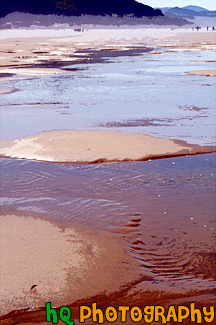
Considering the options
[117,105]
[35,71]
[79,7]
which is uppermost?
[79,7]

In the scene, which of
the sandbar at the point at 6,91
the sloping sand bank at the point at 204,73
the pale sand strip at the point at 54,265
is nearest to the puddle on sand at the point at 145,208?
the pale sand strip at the point at 54,265

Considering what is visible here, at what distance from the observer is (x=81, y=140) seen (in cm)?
870

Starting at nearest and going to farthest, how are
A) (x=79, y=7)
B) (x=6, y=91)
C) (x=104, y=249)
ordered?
(x=104, y=249)
(x=6, y=91)
(x=79, y=7)

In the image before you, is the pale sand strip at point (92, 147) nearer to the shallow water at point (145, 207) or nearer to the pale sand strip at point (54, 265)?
the shallow water at point (145, 207)

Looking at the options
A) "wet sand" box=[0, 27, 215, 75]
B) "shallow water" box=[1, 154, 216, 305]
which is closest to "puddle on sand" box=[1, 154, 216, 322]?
"shallow water" box=[1, 154, 216, 305]

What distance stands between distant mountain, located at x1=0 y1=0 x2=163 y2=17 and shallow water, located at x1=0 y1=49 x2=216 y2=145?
410 feet

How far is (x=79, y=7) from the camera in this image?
497ft

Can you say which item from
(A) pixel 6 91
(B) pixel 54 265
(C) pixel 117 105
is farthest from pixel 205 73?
(B) pixel 54 265

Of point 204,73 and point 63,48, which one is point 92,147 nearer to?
point 204,73

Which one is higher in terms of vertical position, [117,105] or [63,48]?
[63,48]

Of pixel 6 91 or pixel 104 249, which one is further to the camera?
pixel 6 91

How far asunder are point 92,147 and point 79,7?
15182 centimetres

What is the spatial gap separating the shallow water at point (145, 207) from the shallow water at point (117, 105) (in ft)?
7.17

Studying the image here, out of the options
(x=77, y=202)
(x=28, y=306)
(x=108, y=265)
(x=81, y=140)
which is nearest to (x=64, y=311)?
(x=28, y=306)
